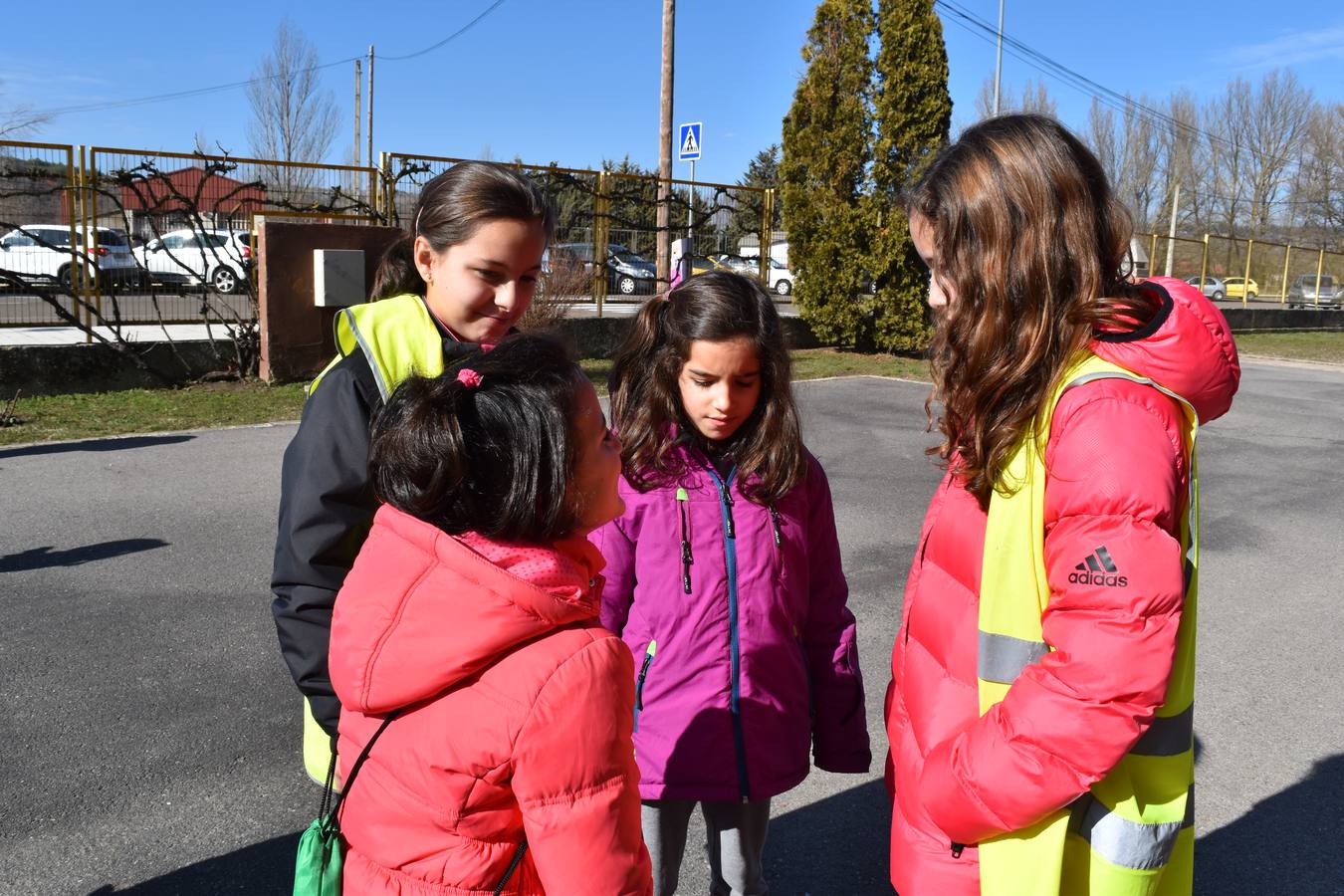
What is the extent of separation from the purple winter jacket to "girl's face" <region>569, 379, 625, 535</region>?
688mm

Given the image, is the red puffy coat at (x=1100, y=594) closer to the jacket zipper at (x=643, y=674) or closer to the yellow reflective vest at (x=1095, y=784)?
the yellow reflective vest at (x=1095, y=784)

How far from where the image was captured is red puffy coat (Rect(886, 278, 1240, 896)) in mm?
1341

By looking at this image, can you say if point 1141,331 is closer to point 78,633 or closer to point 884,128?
point 78,633

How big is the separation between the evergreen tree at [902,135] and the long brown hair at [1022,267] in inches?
519

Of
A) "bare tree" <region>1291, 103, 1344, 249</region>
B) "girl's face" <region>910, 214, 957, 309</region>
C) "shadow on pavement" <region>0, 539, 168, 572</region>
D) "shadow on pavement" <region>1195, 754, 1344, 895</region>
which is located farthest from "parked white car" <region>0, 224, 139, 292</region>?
"bare tree" <region>1291, 103, 1344, 249</region>

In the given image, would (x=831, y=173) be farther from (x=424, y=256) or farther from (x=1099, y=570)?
(x=1099, y=570)

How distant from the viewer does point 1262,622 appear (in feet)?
16.0

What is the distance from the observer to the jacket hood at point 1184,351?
4.65 ft

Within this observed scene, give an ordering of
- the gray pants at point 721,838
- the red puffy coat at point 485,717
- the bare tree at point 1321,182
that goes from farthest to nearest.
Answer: the bare tree at point 1321,182 → the gray pants at point 721,838 → the red puffy coat at point 485,717

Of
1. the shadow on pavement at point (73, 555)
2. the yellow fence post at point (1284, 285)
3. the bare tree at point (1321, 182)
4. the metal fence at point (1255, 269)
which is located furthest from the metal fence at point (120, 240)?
the bare tree at point (1321, 182)

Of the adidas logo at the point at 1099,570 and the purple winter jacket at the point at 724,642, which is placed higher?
the adidas logo at the point at 1099,570

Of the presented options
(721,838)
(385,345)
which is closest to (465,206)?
(385,345)

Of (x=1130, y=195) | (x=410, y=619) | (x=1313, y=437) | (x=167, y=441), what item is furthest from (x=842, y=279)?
(x=1130, y=195)

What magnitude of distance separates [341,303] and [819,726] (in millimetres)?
9587
